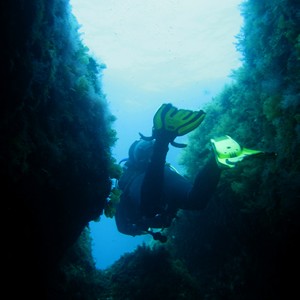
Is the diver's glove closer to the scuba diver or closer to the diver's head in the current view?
the scuba diver

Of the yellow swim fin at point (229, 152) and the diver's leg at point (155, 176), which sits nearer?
the yellow swim fin at point (229, 152)

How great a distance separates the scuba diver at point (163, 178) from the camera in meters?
4.44

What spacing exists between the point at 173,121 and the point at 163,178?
3.29 ft

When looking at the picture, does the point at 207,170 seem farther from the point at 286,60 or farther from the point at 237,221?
the point at 286,60

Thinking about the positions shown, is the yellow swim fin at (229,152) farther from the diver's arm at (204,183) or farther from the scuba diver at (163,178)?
the diver's arm at (204,183)

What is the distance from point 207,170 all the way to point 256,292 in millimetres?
2252

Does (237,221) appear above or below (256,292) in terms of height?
above

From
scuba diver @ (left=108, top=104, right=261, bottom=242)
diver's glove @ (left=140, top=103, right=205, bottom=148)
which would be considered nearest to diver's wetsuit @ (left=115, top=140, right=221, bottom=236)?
scuba diver @ (left=108, top=104, right=261, bottom=242)

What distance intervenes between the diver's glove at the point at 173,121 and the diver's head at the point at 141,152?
1037 mm

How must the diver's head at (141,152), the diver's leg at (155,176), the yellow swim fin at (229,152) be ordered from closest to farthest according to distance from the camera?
the yellow swim fin at (229,152), the diver's leg at (155,176), the diver's head at (141,152)

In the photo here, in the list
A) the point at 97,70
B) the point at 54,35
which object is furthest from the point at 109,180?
the point at 54,35

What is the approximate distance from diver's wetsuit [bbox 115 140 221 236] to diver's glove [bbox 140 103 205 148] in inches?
6.9

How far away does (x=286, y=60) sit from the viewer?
4129 millimetres

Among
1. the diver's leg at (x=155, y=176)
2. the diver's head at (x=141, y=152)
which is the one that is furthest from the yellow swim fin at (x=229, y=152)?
the diver's head at (x=141, y=152)
